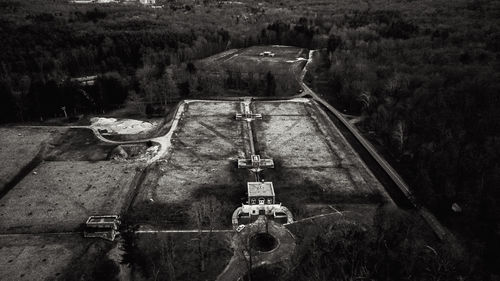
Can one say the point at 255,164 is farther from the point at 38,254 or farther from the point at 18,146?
the point at 18,146

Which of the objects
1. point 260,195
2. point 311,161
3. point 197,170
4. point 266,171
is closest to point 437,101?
point 311,161

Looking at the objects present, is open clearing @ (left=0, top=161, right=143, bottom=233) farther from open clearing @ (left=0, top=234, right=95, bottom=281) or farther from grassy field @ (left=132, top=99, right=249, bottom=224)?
grassy field @ (left=132, top=99, right=249, bottom=224)

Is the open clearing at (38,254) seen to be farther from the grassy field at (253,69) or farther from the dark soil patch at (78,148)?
the grassy field at (253,69)

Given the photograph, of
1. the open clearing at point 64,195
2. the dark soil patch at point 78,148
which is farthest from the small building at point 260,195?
the dark soil patch at point 78,148

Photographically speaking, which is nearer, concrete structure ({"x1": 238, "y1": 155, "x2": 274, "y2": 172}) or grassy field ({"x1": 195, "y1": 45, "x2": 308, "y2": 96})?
concrete structure ({"x1": 238, "y1": 155, "x2": 274, "y2": 172})

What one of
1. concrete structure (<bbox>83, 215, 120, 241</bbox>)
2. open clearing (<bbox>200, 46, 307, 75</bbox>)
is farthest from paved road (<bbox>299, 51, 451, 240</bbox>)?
concrete structure (<bbox>83, 215, 120, 241</bbox>)

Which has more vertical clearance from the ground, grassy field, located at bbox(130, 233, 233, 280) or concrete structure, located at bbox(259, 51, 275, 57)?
concrete structure, located at bbox(259, 51, 275, 57)
